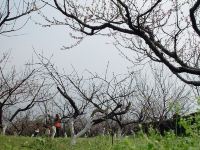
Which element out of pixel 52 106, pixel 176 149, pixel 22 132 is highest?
pixel 52 106

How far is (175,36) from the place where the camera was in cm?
1131

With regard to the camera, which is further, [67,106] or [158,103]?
[67,106]

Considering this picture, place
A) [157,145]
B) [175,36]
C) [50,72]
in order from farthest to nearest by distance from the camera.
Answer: [50,72], [175,36], [157,145]

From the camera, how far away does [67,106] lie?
42750 millimetres

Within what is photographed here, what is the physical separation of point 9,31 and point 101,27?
2.36 metres

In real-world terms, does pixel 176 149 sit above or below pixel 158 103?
below

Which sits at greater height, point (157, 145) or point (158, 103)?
point (158, 103)

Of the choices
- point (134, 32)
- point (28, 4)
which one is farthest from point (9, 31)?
point (134, 32)

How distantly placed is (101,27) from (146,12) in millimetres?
1245

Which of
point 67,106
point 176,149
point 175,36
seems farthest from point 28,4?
point 67,106

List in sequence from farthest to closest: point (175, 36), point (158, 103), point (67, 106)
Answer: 1. point (67, 106)
2. point (158, 103)
3. point (175, 36)

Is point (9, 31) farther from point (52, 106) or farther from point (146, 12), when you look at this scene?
point (52, 106)

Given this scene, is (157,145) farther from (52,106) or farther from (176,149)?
(52,106)

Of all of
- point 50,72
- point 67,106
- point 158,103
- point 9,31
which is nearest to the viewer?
point 9,31
